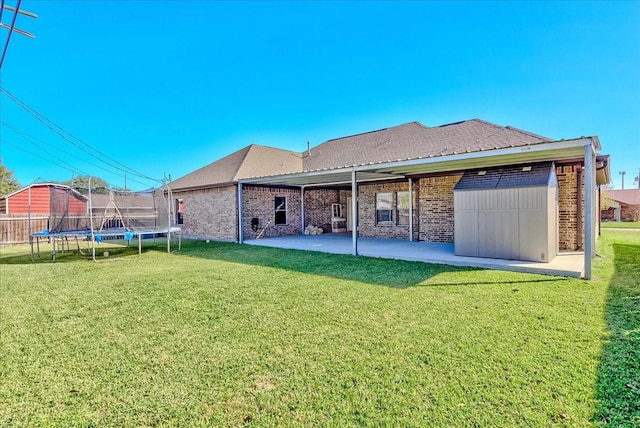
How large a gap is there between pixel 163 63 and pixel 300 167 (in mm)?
9770

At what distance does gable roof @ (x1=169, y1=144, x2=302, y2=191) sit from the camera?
14.7 metres

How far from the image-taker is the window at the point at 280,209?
15.2 m

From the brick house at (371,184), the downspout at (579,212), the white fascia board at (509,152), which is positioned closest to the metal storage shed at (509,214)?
the brick house at (371,184)

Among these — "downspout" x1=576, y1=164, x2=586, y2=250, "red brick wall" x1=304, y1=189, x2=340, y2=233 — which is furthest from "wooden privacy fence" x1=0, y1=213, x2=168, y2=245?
"downspout" x1=576, y1=164, x2=586, y2=250

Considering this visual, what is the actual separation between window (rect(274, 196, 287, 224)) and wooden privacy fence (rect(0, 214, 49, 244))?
36.4 ft

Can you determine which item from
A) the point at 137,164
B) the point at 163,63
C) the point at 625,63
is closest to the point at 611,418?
the point at 625,63

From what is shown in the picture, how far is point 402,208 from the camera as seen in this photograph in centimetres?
1305

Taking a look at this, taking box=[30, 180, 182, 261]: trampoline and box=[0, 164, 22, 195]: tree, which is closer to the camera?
box=[30, 180, 182, 261]: trampoline

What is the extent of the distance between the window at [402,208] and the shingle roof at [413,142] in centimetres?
152

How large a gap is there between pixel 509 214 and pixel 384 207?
6.19 m

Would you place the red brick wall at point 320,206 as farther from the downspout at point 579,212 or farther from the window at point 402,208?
the downspout at point 579,212

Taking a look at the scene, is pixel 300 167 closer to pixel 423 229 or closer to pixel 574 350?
pixel 423 229

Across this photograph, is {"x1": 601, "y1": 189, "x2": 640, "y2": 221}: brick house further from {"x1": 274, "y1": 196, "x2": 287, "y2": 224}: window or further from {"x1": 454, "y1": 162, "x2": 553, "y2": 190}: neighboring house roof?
{"x1": 274, "y1": 196, "x2": 287, "y2": 224}: window

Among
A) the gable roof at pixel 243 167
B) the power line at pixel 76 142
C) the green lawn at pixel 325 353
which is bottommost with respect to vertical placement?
Result: the green lawn at pixel 325 353
